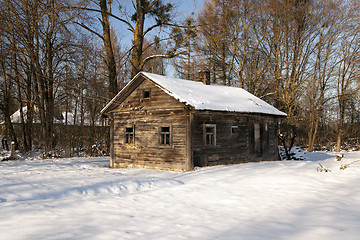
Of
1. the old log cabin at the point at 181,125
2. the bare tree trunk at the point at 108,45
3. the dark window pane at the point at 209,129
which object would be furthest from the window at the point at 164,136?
the bare tree trunk at the point at 108,45

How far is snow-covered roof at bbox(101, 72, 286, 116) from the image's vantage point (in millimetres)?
14388

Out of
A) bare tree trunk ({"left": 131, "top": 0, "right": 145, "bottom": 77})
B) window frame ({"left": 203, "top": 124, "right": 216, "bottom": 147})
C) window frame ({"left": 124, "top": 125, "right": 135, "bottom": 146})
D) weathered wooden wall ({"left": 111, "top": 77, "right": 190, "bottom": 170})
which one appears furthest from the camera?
bare tree trunk ({"left": 131, "top": 0, "right": 145, "bottom": 77})

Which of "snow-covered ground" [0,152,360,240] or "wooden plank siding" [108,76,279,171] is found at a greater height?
"wooden plank siding" [108,76,279,171]

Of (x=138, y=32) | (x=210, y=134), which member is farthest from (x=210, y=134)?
(x=138, y=32)

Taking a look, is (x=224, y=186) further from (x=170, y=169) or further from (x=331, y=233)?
(x=170, y=169)

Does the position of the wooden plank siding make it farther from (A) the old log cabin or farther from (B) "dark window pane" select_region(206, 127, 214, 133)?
(B) "dark window pane" select_region(206, 127, 214, 133)

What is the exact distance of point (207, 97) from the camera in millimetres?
15867

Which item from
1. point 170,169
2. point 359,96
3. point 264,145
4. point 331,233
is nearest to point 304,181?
point 331,233

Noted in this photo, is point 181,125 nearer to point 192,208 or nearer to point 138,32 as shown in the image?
point 192,208

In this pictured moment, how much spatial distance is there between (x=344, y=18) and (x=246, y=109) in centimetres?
1735

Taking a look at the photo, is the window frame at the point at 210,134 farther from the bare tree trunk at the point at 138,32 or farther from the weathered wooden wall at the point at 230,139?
the bare tree trunk at the point at 138,32

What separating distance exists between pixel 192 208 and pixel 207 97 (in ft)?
31.7

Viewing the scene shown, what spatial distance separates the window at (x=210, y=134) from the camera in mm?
15249

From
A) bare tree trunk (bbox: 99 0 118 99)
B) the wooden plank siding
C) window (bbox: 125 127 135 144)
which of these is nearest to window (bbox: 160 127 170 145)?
the wooden plank siding
